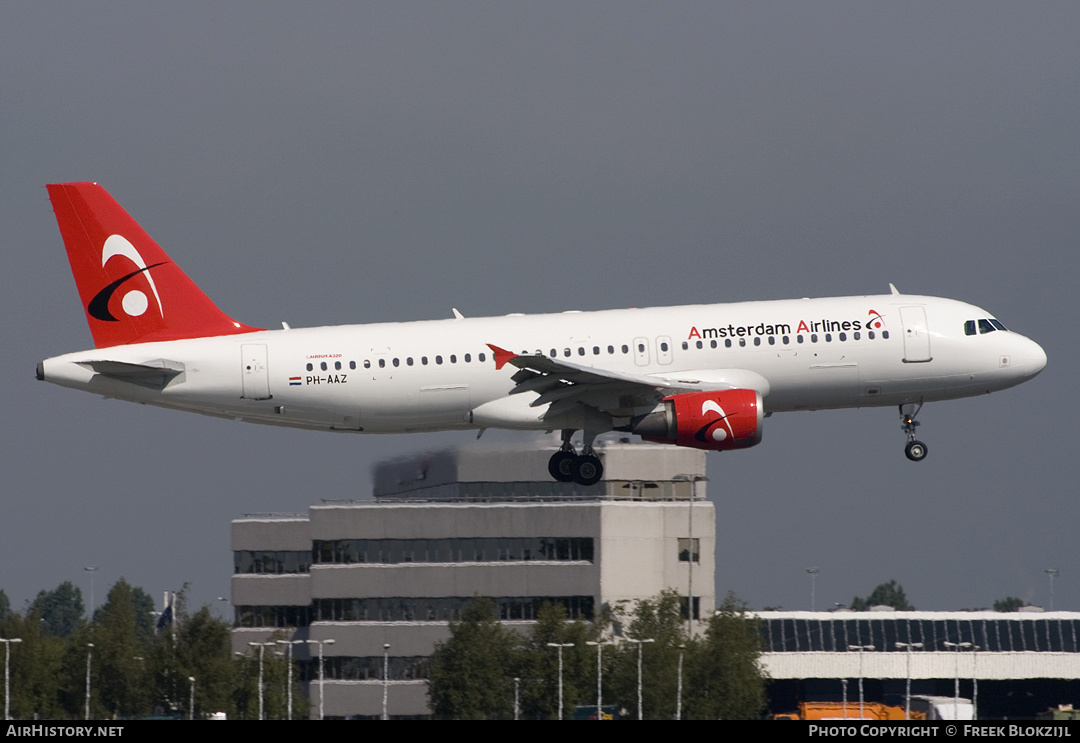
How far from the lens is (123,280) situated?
162 feet

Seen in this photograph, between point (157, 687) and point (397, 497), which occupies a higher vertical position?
point (397, 497)

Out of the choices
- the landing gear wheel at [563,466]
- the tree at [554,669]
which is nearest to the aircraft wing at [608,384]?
the landing gear wheel at [563,466]

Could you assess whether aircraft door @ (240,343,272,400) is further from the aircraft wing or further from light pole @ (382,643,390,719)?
light pole @ (382,643,390,719)

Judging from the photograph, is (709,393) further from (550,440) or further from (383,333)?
(550,440)

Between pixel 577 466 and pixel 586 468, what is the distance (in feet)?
0.95

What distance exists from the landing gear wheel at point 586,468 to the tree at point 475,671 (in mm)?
27185

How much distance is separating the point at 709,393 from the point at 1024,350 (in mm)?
10778

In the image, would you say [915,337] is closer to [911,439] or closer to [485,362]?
[911,439]

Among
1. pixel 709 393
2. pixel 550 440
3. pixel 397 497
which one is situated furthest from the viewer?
pixel 397 497

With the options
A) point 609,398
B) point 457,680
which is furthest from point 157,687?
point 609,398

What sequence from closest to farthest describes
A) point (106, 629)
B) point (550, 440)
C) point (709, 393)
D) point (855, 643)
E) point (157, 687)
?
point (709, 393) → point (550, 440) → point (157, 687) → point (106, 629) → point (855, 643)

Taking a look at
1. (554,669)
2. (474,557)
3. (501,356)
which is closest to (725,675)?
(554,669)

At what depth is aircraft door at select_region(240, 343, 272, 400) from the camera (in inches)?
1876

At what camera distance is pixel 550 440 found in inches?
2972
